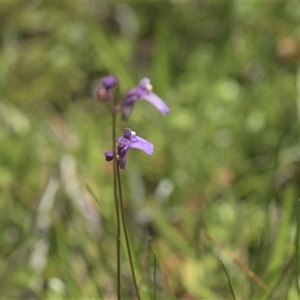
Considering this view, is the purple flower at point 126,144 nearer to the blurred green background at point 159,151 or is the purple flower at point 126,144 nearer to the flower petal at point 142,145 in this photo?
the flower petal at point 142,145

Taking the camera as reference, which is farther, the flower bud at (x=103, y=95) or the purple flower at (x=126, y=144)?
the flower bud at (x=103, y=95)

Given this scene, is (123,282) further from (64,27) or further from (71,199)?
(64,27)

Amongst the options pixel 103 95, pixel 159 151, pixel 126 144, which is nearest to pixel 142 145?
pixel 126 144

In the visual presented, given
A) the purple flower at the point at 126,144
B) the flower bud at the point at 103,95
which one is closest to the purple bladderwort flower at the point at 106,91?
the flower bud at the point at 103,95

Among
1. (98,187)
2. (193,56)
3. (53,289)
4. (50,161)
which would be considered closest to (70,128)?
(50,161)

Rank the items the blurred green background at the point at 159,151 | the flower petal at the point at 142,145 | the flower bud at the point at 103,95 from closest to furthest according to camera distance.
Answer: the flower petal at the point at 142,145 → the flower bud at the point at 103,95 → the blurred green background at the point at 159,151

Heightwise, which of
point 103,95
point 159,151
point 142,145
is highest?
point 159,151

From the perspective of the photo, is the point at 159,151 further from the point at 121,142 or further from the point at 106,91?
the point at 121,142

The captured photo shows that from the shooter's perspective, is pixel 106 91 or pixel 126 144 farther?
pixel 106 91

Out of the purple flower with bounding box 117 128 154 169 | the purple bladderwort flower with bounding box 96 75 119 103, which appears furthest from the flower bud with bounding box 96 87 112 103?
the purple flower with bounding box 117 128 154 169

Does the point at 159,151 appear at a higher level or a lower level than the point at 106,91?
higher

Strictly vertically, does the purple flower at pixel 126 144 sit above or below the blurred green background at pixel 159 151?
below
